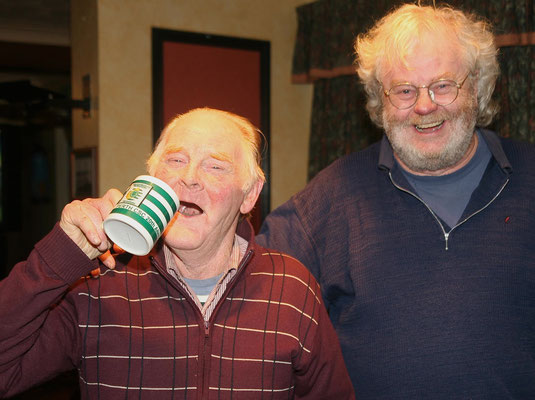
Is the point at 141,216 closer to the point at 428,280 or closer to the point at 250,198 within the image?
the point at 250,198

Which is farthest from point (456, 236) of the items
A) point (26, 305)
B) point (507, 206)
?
point (26, 305)

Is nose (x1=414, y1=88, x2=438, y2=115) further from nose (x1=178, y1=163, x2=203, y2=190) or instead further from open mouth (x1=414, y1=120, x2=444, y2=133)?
nose (x1=178, y1=163, x2=203, y2=190)

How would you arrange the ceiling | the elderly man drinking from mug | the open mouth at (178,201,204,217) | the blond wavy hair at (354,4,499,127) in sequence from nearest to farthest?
1. the elderly man drinking from mug
2. the open mouth at (178,201,204,217)
3. the blond wavy hair at (354,4,499,127)
4. the ceiling

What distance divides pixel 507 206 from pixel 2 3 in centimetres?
456

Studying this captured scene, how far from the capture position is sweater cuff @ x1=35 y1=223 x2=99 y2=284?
3.63 ft

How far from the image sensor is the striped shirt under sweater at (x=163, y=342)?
125 centimetres

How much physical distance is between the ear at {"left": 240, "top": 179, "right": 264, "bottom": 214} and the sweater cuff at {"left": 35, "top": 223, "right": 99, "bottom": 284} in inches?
18.5

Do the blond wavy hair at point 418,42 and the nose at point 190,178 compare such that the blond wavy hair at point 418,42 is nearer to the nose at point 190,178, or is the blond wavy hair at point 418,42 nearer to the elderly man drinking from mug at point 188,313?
the elderly man drinking from mug at point 188,313

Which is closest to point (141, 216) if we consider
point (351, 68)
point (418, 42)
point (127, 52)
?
point (418, 42)

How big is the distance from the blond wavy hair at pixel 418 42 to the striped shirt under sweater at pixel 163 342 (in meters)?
0.78

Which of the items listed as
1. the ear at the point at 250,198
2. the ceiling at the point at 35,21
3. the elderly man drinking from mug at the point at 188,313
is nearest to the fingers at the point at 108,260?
the elderly man drinking from mug at the point at 188,313

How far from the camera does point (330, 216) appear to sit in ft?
5.51

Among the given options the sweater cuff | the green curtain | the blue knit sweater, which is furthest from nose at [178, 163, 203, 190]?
the green curtain

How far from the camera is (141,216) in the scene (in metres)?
1.02
